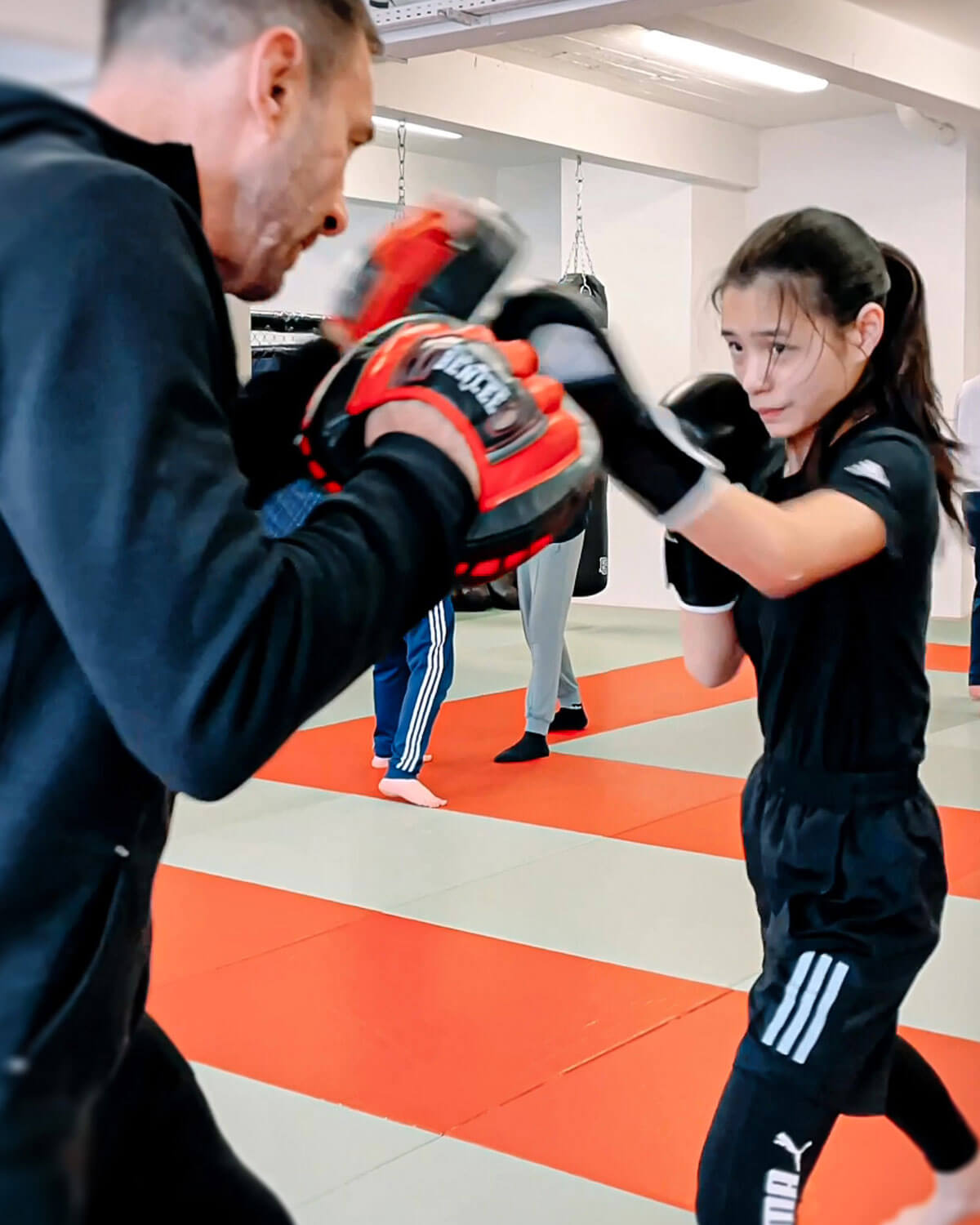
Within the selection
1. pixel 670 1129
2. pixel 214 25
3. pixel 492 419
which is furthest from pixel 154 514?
pixel 670 1129

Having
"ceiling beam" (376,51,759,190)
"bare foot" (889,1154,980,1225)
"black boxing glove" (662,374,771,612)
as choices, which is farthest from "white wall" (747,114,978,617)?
"black boxing glove" (662,374,771,612)

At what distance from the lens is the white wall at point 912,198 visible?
8812mm

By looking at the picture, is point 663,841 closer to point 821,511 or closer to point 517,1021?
point 517,1021

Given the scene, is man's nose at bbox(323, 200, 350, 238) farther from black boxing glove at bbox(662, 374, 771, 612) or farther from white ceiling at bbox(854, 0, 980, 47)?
white ceiling at bbox(854, 0, 980, 47)

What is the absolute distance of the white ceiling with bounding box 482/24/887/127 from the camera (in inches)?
287

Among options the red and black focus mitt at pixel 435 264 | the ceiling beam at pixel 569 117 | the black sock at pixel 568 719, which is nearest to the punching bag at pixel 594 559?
the black sock at pixel 568 719

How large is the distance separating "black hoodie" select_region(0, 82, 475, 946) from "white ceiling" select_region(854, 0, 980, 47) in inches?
262

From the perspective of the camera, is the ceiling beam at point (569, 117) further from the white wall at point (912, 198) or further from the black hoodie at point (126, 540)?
the black hoodie at point (126, 540)

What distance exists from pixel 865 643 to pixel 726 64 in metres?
6.93

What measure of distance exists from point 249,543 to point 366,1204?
164cm

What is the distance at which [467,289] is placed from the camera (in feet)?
4.07

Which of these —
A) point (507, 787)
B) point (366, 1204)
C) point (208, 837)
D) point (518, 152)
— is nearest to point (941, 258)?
point (518, 152)

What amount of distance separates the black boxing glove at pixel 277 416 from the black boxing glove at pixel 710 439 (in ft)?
1.75

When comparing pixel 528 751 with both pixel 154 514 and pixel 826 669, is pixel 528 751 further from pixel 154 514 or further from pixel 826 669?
pixel 154 514
